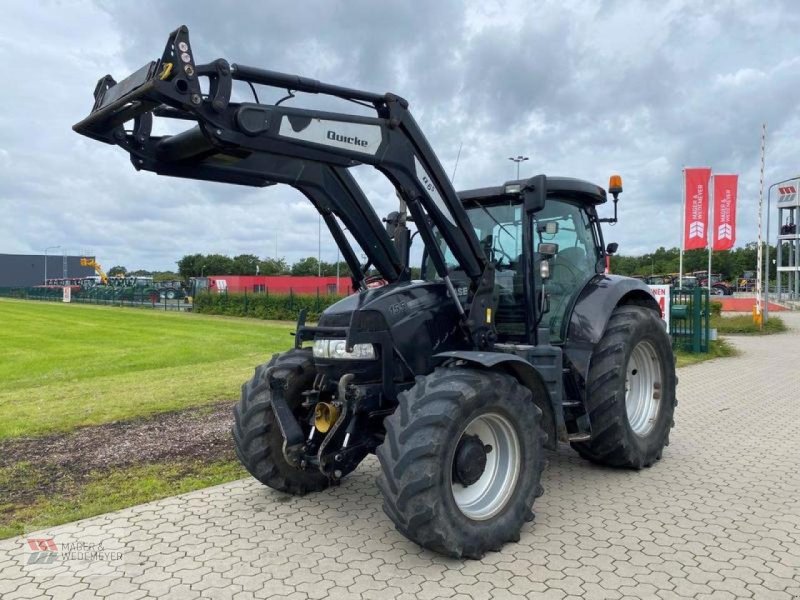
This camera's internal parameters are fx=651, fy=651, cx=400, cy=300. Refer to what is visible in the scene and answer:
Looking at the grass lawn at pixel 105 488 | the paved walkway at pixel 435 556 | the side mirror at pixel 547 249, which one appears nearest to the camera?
Answer: the paved walkway at pixel 435 556

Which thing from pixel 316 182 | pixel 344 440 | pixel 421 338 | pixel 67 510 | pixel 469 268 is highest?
pixel 316 182

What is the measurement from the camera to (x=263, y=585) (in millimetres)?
3709

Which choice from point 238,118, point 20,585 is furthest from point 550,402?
point 20,585

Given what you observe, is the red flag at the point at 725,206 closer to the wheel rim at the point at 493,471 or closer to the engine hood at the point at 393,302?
the engine hood at the point at 393,302

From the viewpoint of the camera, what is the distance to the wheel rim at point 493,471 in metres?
4.29

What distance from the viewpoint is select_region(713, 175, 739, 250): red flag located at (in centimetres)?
2168

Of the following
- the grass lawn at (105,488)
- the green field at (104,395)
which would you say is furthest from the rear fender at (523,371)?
the green field at (104,395)

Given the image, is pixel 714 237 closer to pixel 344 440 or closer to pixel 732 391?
pixel 732 391

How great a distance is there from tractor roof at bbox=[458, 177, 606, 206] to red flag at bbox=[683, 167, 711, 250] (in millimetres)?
16559

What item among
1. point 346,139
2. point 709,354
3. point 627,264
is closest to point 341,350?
point 346,139

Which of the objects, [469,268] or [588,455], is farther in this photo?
[588,455]

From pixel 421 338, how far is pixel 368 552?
153 cm

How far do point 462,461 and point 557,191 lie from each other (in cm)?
279

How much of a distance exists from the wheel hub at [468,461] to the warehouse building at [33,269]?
122m
